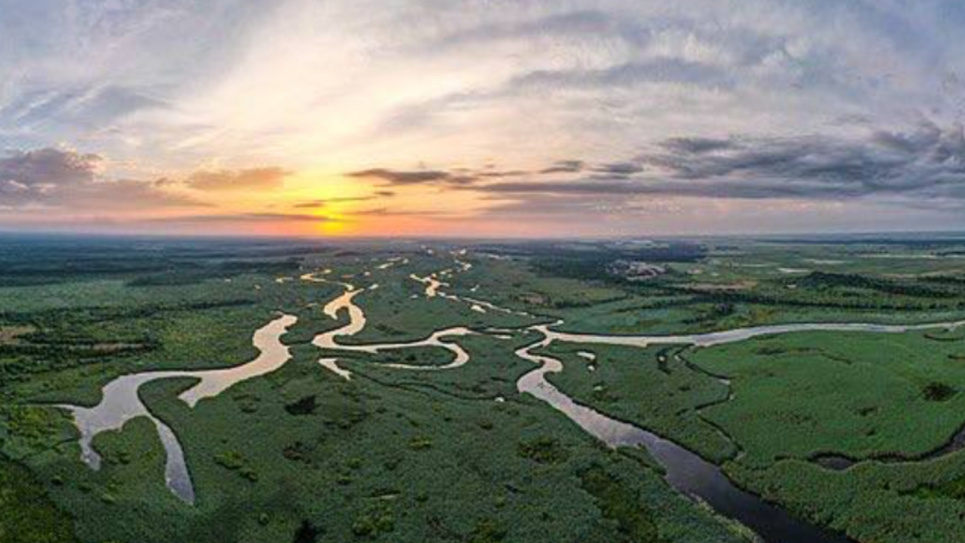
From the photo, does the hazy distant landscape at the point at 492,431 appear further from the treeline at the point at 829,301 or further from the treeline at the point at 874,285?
the treeline at the point at 874,285

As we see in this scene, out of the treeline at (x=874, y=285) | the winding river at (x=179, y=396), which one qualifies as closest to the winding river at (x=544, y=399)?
the winding river at (x=179, y=396)

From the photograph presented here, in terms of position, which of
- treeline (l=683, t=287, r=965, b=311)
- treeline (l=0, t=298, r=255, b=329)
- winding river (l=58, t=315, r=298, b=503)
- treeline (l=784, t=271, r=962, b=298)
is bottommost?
winding river (l=58, t=315, r=298, b=503)

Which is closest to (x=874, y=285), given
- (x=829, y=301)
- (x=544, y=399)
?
(x=829, y=301)

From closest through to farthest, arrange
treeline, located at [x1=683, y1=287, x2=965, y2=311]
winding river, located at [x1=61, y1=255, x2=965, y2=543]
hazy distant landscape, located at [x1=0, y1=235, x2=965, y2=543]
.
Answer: hazy distant landscape, located at [x1=0, y1=235, x2=965, y2=543] < winding river, located at [x1=61, y1=255, x2=965, y2=543] < treeline, located at [x1=683, y1=287, x2=965, y2=311]

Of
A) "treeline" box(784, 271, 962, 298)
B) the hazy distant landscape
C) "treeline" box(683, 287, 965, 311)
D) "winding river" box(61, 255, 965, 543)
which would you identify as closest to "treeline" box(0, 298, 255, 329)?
the hazy distant landscape

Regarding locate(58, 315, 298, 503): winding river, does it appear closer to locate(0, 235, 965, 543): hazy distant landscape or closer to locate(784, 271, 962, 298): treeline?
locate(0, 235, 965, 543): hazy distant landscape
